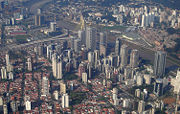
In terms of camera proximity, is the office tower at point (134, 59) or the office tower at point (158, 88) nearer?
the office tower at point (158, 88)

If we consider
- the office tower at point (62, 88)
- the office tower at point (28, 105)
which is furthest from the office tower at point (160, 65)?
the office tower at point (28, 105)

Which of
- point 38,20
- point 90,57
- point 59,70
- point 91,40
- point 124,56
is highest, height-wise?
point 38,20

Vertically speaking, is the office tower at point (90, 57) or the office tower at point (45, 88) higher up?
the office tower at point (90, 57)

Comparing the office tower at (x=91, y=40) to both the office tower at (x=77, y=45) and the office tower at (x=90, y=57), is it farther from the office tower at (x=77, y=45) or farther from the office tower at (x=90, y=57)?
the office tower at (x=90, y=57)

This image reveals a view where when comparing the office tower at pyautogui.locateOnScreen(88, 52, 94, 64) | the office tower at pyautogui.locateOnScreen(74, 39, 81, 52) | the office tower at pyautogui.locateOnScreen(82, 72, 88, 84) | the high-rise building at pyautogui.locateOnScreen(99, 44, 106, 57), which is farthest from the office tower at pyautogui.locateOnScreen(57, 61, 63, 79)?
the office tower at pyautogui.locateOnScreen(74, 39, 81, 52)

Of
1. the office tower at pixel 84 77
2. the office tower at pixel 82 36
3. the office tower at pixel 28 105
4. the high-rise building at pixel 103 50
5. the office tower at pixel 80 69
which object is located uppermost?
the office tower at pixel 82 36

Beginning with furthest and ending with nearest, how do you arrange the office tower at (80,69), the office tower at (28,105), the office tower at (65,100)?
the office tower at (80,69) < the office tower at (65,100) < the office tower at (28,105)

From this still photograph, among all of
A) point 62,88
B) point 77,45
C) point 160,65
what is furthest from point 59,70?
point 160,65

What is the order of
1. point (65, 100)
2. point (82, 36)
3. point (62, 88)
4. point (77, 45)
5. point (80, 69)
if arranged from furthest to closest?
point (82, 36) → point (77, 45) → point (80, 69) → point (62, 88) → point (65, 100)

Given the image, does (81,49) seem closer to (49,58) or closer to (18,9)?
(49,58)

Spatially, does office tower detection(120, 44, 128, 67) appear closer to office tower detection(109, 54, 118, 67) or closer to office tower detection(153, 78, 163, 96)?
office tower detection(109, 54, 118, 67)

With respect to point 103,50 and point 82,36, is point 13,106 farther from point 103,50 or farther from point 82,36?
point 82,36
